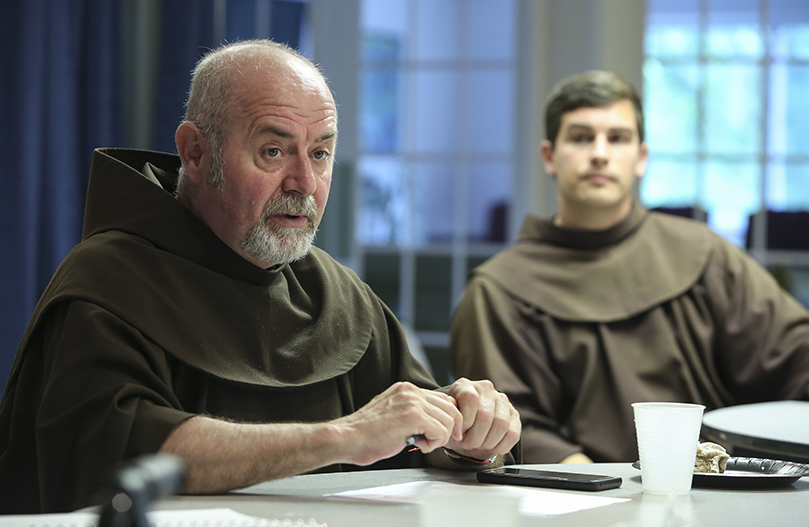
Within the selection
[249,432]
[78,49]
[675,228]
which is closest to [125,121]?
[78,49]

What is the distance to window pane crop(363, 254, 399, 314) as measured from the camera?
5.08 metres

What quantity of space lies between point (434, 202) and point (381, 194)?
309 mm

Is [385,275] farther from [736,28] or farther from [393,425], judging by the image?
[393,425]

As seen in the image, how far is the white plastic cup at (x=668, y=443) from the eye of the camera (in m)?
1.19

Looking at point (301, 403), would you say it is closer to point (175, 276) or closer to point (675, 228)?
point (175, 276)

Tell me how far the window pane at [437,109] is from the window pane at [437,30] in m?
0.11

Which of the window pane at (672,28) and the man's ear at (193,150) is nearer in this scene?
the man's ear at (193,150)

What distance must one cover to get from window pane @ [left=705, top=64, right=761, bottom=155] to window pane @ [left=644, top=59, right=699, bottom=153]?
8 cm

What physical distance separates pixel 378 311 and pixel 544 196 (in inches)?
120

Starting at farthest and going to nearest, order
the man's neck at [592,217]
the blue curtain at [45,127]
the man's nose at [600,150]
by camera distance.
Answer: the blue curtain at [45,127] → the man's neck at [592,217] → the man's nose at [600,150]

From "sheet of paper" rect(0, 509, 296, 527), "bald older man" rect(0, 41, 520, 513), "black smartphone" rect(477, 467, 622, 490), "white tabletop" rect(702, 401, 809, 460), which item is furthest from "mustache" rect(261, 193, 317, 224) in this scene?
"white tabletop" rect(702, 401, 809, 460)

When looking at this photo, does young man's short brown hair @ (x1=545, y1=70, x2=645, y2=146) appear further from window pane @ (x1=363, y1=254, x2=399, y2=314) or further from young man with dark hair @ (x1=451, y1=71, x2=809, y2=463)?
window pane @ (x1=363, y1=254, x2=399, y2=314)

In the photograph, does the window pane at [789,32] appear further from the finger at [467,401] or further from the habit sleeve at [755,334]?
the finger at [467,401]

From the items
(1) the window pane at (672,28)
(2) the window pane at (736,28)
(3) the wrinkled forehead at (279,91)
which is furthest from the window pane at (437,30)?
(3) the wrinkled forehead at (279,91)
